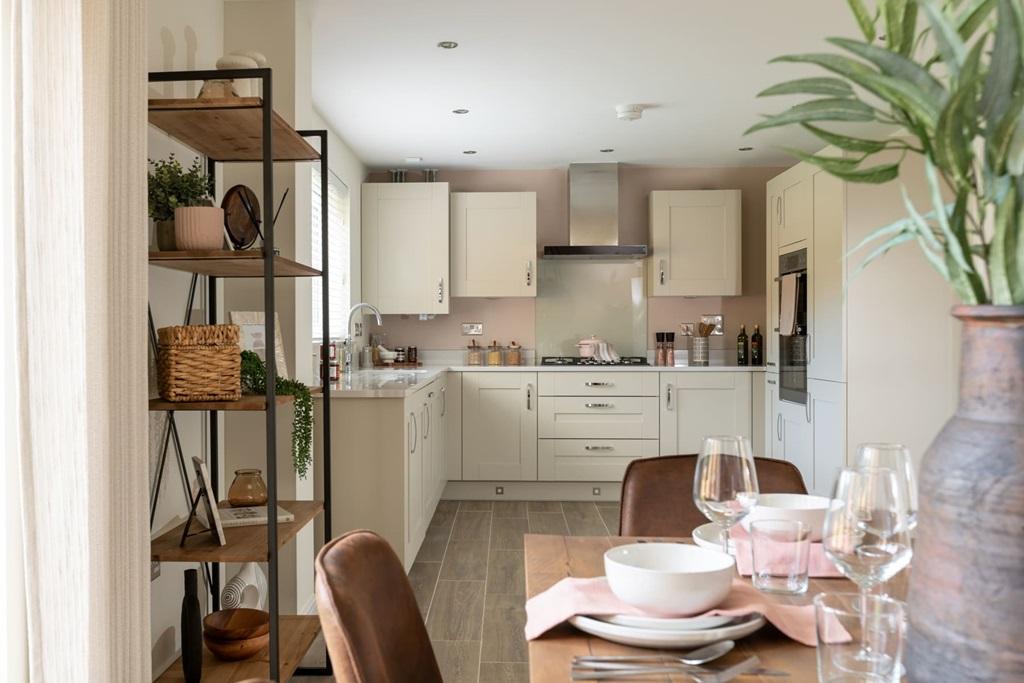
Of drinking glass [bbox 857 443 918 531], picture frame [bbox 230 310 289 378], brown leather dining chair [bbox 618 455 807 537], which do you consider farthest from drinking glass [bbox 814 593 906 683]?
picture frame [bbox 230 310 289 378]

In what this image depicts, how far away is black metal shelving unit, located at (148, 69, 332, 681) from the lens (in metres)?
2.16

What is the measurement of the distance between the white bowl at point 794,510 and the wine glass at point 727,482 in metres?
0.19

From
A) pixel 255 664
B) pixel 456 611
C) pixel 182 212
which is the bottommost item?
pixel 456 611

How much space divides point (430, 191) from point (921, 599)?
17.9 feet

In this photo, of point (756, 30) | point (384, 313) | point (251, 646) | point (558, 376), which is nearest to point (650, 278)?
point (558, 376)

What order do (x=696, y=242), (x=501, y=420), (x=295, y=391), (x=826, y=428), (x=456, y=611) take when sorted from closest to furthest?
(x=295, y=391)
(x=456, y=611)
(x=826, y=428)
(x=501, y=420)
(x=696, y=242)

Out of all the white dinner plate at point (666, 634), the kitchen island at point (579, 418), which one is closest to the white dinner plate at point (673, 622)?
the white dinner plate at point (666, 634)

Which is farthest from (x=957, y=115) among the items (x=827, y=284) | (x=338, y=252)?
(x=338, y=252)

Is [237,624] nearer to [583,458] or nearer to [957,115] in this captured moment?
[957,115]

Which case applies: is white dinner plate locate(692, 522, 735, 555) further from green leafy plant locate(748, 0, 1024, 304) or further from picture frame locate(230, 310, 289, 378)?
picture frame locate(230, 310, 289, 378)

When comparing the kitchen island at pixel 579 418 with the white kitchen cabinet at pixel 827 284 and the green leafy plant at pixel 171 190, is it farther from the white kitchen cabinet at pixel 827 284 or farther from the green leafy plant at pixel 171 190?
the green leafy plant at pixel 171 190

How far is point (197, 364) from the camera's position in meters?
2.17

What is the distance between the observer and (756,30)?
3.54 metres

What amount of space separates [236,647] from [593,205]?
14.8ft
